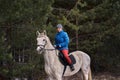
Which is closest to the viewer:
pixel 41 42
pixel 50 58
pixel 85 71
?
pixel 41 42

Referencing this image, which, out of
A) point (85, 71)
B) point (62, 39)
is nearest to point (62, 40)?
point (62, 39)

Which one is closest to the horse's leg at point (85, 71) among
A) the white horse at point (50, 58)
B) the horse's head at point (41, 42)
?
the white horse at point (50, 58)

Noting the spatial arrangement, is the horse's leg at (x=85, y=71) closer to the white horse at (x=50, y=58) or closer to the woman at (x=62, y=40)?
the white horse at (x=50, y=58)

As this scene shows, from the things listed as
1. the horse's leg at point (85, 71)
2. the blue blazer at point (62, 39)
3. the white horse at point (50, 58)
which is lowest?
the horse's leg at point (85, 71)

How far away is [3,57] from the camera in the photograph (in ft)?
38.7

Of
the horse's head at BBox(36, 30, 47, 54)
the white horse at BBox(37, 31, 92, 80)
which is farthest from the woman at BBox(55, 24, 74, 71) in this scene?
the horse's head at BBox(36, 30, 47, 54)

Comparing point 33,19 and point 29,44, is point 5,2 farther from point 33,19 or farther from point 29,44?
point 29,44

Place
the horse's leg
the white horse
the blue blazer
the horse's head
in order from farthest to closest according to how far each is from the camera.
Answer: the horse's leg → the blue blazer → the white horse → the horse's head

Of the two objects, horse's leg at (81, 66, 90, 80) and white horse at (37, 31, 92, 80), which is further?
horse's leg at (81, 66, 90, 80)

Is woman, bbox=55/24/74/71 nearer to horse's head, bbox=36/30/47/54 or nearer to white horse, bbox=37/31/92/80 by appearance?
white horse, bbox=37/31/92/80

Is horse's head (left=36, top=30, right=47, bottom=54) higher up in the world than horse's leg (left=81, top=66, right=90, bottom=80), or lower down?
higher up

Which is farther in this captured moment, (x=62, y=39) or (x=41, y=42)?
(x=62, y=39)

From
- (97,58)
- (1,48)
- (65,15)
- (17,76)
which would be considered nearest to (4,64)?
(17,76)

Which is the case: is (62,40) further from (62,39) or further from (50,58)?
(50,58)
